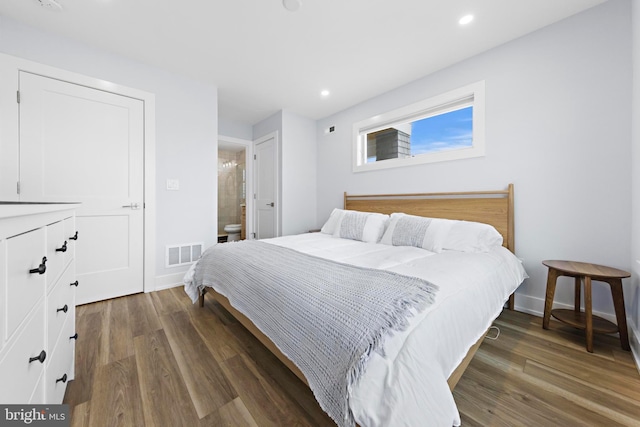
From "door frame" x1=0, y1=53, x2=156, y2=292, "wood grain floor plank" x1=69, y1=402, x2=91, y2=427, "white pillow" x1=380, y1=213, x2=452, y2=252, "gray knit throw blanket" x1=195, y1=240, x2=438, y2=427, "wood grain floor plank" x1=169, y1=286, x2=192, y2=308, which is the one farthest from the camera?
"wood grain floor plank" x1=169, y1=286, x2=192, y2=308

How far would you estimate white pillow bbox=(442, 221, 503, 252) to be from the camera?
2088 millimetres

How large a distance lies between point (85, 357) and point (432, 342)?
2076 mm

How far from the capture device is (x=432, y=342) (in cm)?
93

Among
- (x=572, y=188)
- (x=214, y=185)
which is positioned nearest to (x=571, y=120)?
(x=572, y=188)

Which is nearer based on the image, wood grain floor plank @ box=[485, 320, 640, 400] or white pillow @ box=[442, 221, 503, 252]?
wood grain floor plank @ box=[485, 320, 640, 400]

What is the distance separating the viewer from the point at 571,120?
1.99m

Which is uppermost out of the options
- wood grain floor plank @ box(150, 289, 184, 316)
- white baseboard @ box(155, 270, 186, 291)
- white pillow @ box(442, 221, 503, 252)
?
white pillow @ box(442, 221, 503, 252)

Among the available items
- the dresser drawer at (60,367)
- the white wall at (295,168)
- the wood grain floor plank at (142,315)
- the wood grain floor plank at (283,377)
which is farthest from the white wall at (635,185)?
the white wall at (295,168)

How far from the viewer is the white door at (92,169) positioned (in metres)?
2.16

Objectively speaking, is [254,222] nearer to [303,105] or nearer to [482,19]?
[303,105]

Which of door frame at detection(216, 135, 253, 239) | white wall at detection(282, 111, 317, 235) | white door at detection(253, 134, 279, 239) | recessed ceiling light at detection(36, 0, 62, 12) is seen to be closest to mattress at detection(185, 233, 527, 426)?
white wall at detection(282, 111, 317, 235)

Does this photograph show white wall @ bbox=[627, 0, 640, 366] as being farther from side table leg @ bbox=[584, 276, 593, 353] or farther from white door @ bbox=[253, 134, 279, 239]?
white door @ bbox=[253, 134, 279, 239]

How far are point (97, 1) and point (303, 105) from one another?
94.5 inches

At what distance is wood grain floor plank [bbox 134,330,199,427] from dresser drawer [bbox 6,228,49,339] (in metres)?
0.78
